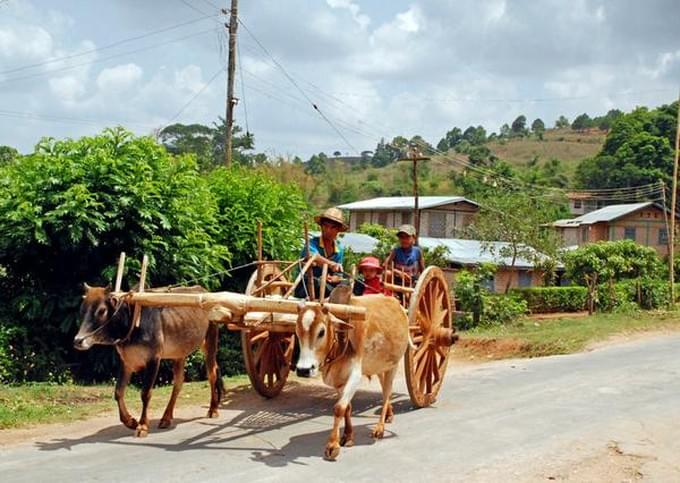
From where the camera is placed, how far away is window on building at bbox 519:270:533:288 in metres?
37.3

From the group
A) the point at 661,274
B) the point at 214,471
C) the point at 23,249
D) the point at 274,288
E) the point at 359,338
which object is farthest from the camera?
the point at 661,274

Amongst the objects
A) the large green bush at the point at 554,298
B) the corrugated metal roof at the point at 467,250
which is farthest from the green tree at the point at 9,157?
the large green bush at the point at 554,298

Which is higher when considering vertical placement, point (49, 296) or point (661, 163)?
point (661, 163)

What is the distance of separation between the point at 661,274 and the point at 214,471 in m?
30.9

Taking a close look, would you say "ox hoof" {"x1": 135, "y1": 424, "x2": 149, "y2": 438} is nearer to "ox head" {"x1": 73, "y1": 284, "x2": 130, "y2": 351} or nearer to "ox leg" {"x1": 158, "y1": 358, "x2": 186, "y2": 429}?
"ox leg" {"x1": 158, "y1": 358, "x2": 186, "y2": 429}

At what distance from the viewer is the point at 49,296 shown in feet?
37.7

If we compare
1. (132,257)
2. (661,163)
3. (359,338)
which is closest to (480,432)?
(359,338)

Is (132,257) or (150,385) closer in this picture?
(150,385)

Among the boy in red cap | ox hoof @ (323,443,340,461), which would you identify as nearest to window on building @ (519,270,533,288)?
the boy in red cap

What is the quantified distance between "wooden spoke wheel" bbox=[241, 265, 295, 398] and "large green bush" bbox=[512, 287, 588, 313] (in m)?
20.1

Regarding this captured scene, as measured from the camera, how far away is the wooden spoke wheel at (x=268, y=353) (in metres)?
9.77

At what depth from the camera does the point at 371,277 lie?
32.5ft

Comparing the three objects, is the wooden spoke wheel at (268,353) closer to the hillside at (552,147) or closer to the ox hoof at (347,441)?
the ox hoof at (347,441)

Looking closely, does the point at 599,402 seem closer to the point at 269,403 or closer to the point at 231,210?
the point at 269,403
